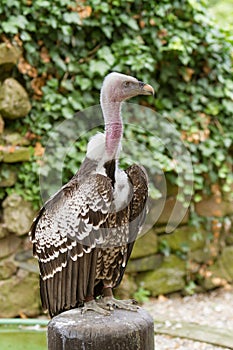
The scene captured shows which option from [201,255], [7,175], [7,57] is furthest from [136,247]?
[7,57]

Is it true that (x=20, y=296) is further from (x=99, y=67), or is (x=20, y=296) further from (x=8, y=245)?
(x=99, y=67)

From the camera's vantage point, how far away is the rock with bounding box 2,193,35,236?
5191 mm

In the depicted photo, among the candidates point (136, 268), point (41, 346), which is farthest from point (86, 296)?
point (136, 268)

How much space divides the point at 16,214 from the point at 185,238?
1.69 metres

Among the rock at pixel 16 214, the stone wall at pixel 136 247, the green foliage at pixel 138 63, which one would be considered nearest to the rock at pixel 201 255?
the stone wall at pixel 136 247

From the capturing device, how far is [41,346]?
4.42 metres

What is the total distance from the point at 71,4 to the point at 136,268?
7.66 ft

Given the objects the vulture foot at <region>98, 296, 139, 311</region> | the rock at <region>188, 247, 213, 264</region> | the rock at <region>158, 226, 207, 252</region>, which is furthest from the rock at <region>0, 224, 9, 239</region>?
the vulture foot at <region>98, 296, 139, 311</region>

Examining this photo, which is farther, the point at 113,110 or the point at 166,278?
the point at 166,278

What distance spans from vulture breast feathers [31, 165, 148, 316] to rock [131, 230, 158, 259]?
255 cm

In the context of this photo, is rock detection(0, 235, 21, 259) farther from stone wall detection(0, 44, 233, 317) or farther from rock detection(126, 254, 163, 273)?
rock detection(126, 254, 163, 273)

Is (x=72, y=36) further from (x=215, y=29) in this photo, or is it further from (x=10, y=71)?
(x=215, y=29)

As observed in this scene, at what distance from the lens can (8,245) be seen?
5.26 meters

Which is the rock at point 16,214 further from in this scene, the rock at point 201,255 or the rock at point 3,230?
the rock at point 201,255
